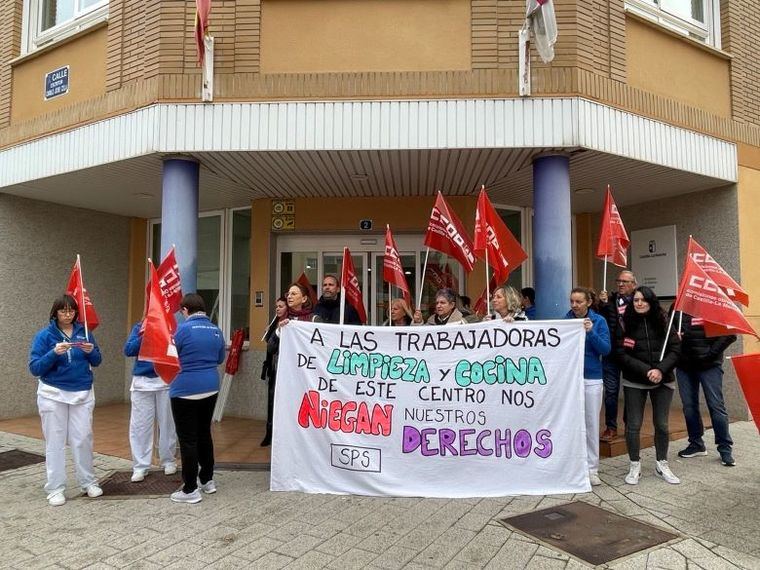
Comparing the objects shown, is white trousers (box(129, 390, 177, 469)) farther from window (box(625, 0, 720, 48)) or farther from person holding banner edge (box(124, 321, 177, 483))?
window (box(625, 0, 720, 48))

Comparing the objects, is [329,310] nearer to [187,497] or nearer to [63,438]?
[187,497]

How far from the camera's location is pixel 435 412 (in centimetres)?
495

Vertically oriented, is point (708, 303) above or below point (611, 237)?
below

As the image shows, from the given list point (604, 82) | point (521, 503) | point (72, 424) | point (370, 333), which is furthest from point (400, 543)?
point (604, 82)

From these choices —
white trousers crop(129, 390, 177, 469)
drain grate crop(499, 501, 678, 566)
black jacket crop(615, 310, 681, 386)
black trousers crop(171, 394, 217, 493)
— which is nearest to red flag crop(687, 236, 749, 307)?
black jacket crop(615, 310, 681, 386)

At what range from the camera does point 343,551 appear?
152 inches

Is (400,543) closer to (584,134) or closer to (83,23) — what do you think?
(584,134)

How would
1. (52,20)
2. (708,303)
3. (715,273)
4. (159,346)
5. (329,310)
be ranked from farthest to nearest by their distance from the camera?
1. (52,20)
2. (329,310)
3. (715,273)
4. (708,303)
5. (159,346)

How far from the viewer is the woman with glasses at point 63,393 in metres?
4.85

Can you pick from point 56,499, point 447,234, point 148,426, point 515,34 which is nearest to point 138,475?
point 148,426

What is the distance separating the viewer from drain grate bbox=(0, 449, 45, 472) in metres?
6.14

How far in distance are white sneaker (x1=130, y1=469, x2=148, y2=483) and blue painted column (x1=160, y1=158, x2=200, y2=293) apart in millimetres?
1983

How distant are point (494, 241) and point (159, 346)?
10.9 ft

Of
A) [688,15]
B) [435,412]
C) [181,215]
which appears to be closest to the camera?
[435,412]
